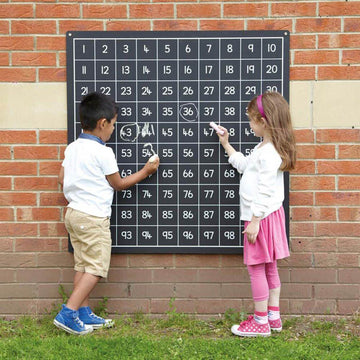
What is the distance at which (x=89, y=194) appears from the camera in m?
4.16

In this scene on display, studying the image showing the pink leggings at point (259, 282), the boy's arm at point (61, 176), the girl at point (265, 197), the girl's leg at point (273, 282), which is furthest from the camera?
the boy's arm at point (61, 176)

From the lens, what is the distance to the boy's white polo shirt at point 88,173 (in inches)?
162

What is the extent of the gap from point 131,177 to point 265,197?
103cm

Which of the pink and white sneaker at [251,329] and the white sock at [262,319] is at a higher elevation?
the white sock at [262,319]

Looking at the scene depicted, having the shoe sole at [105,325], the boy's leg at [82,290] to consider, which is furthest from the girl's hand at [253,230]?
the shoe sole at [105,325]

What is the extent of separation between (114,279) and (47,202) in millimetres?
811

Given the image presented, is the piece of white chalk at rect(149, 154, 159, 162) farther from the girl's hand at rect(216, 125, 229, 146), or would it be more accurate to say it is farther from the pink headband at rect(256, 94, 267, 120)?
the pink headband at rect(256, 94, 267, 120)

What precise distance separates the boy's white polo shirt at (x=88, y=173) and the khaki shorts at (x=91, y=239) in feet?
0.18

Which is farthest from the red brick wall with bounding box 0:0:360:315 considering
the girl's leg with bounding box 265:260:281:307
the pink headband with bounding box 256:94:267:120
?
the pink headband with bounding box 256:94:267:120

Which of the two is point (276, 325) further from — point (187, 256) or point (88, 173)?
point (88, 173)

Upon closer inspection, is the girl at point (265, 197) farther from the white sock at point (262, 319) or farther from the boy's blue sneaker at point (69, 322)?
the boy's blue sneaker at point (69, 322)

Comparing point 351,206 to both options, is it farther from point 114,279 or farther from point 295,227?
point 114,279

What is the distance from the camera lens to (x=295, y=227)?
4.46 meters

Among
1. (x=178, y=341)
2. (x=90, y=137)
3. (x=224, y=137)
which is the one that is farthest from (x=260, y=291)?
(x=90, y=137)
